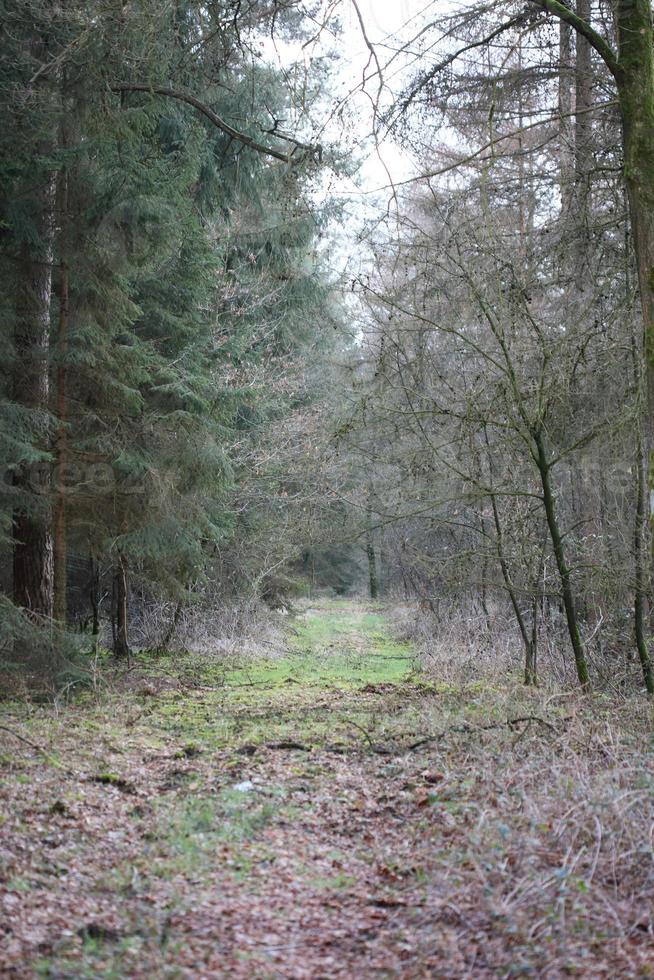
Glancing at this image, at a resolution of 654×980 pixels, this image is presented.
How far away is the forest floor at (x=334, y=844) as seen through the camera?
343 cm

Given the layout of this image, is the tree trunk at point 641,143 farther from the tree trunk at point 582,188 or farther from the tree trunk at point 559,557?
the tree trunk at point 559,557

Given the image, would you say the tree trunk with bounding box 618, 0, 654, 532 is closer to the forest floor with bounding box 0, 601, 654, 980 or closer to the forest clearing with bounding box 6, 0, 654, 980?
the forest clearing with bounding box 6, 0, 654, 980

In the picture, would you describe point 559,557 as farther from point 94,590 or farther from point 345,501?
point 94,590

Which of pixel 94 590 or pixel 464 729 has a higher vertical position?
pixel 94 590

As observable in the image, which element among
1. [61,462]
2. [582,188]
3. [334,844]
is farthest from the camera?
[61,462]

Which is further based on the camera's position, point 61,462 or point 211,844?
point 61,462

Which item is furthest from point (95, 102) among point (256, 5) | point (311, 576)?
point (311, 576)

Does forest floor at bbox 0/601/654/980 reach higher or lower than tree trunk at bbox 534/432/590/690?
lower

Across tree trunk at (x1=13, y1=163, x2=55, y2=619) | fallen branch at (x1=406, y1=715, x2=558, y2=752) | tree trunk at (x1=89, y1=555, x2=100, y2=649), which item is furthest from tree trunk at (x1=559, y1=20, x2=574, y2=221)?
tree trunk at (x1=89, y1=555, x2=100, y2=649)

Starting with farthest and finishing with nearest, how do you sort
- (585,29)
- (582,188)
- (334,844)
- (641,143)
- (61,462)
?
(61,462) < (582,188) < (585,29) < (641,143) < (334,844)

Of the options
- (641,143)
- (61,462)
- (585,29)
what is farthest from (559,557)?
(61,462)

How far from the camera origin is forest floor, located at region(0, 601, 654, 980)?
3426 millimetres

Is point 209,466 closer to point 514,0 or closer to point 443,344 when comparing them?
point 443,344

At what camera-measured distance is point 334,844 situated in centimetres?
486
